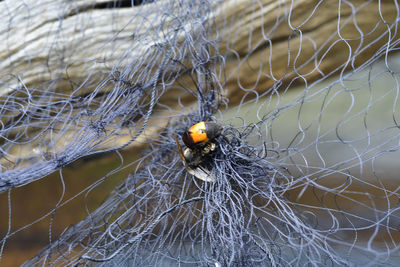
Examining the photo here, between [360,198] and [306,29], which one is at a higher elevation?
[306,29]

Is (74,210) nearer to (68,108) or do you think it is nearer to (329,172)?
(68,108)

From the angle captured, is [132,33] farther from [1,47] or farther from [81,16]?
[1,47]

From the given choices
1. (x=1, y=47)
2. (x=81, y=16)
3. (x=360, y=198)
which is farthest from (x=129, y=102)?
(x=360, y=198)

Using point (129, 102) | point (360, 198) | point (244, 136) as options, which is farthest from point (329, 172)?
point (129, 102)

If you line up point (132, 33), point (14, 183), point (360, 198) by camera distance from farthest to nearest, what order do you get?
point (132, 33) → point (360, 198) → point (14, 183)

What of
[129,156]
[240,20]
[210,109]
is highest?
[240,20]

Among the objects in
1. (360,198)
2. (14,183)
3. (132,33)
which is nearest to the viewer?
(14,183)

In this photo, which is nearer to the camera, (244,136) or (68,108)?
(244,136)
